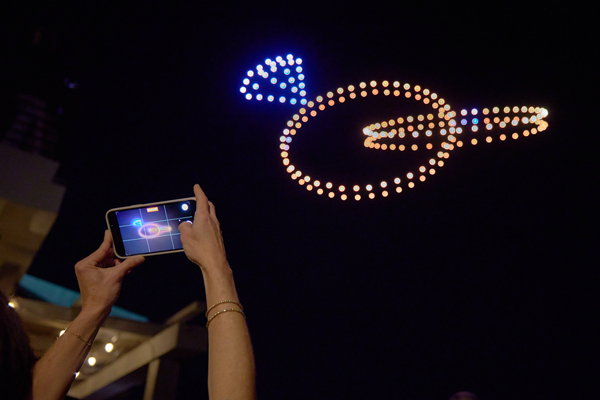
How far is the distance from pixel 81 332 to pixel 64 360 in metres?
0.08

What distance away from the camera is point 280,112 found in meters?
4.04

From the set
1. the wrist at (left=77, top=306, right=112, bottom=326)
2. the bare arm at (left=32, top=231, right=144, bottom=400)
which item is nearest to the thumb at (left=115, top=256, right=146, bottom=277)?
the bare arm at (left=32, top=231, right=144, bottom=400)

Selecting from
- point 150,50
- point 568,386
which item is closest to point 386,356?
point 568,386

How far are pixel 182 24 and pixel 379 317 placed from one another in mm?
3410

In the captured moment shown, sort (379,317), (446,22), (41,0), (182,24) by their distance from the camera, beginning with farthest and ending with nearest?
(379,317) → (446,22) → (182,24) → (41,0)

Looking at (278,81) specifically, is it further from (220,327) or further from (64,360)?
(220,327)

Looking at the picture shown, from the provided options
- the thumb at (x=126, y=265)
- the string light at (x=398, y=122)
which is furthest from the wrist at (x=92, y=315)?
the string light at (x=398, y=122)

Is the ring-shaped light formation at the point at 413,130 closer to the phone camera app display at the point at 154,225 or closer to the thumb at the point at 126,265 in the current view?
the phone camera app display at the point at 154,225

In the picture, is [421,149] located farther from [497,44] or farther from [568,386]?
[568,386]

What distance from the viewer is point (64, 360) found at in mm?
1165

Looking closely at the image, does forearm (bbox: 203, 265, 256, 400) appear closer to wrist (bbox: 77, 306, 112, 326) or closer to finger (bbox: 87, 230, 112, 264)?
wrist (bbox: 77, 306, 112, 326)

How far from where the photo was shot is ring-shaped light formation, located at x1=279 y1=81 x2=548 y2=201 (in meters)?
3.95

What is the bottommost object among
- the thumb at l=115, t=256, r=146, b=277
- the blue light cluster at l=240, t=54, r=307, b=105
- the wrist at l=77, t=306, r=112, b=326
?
the wrist at l=77, t=306, r=112, b=326

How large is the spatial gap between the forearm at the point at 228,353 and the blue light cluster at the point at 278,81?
10.1ft
